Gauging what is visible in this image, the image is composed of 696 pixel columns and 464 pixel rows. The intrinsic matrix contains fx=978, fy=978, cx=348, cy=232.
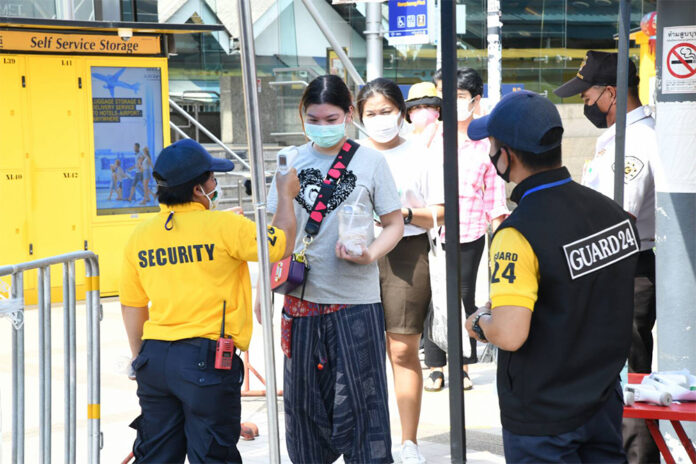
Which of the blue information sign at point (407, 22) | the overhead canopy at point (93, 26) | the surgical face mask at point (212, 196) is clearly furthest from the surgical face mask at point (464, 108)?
the blue information sign at point (407, 22)

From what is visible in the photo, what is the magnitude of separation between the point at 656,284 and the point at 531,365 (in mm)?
1817

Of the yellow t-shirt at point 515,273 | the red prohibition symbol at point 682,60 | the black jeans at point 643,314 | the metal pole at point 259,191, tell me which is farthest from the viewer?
the black jeans at point 643,314

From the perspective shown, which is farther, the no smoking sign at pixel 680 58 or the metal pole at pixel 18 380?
the no smoking sign at pixel 680 58

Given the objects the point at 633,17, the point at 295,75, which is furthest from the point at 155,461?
the point at 633,17

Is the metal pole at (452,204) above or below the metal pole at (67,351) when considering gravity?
above

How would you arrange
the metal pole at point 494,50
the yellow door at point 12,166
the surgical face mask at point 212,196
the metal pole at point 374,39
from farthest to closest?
1. the metal pole at point 374,39
2. the metal pole at point 494,50
3. the yellow door at point 12,166
4. the surgical face mask at point 212,196

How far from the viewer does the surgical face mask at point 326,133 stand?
4168 millimetres

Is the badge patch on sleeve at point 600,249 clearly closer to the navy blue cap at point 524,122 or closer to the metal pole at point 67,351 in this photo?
the navy blue cap at point 524,122

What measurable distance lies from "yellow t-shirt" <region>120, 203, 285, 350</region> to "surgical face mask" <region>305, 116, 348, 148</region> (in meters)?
0.57

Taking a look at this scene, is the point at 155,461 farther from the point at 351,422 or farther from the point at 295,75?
the point at 295,75

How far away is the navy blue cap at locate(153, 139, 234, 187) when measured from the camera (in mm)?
3809

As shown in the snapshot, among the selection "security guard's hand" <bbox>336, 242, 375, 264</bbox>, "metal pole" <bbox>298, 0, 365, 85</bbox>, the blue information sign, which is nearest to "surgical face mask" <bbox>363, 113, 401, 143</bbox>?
"security guard's hand" <bbox>336, 242, 375, 264</bbox>

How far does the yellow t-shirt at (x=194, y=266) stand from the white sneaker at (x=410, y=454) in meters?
1.49

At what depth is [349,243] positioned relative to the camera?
405cm
